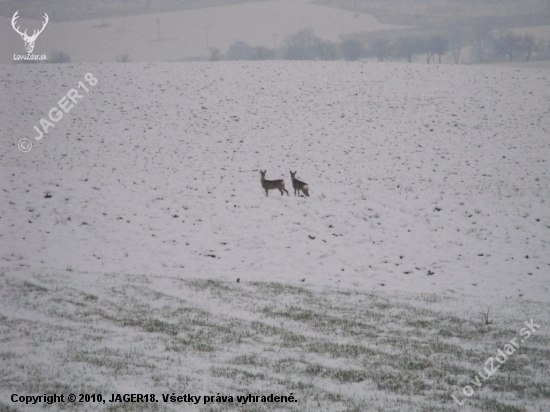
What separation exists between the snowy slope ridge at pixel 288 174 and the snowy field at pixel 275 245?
0.45ft

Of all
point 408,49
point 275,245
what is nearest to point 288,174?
point 275,245

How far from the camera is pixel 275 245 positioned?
1644 centimetres

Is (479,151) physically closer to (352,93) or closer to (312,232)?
(352,93)

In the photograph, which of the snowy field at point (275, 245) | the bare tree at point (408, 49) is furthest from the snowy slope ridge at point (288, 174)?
the bare tree at point (408, 49)

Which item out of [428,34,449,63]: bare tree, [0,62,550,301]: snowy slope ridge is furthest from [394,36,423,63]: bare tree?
[0,62,550,301]: snowy slope ridge

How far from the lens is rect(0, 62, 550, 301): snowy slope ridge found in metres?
15.2

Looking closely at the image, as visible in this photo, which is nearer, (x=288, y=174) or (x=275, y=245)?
(x=275, y=245)

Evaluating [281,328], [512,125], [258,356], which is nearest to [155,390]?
[258,356]

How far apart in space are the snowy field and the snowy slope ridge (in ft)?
0.45

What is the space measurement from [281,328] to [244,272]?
192 inches

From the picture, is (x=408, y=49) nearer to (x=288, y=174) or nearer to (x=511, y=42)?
(x=511, y=42)

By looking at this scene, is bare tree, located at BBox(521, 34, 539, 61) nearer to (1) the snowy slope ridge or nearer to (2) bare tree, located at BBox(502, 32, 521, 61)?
(2) bare tree, located at BBox(502, 32, 521, 61)

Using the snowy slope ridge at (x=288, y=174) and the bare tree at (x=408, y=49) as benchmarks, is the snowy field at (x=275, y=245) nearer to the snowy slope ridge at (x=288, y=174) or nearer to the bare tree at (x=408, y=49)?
the snowy slope ridge at (x=288, y=174)

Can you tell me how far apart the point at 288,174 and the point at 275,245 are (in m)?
9.47
